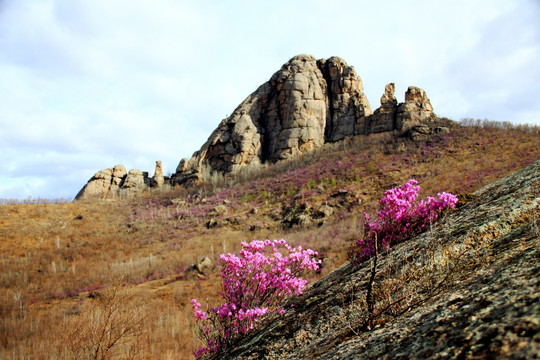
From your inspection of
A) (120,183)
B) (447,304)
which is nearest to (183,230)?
(120,183)

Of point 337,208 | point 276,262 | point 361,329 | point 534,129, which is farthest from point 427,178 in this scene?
point 361,329

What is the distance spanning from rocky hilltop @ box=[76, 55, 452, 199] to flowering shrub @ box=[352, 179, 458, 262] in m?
40.4

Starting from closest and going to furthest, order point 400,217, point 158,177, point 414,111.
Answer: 1. point 400,217
2. point 414,111
3. point 158,177

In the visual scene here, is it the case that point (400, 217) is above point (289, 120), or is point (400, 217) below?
below

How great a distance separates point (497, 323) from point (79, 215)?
3678 cm

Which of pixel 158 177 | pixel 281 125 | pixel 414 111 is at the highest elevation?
pixel 281 125

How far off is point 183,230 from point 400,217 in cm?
2455

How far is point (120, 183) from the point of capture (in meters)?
47.6

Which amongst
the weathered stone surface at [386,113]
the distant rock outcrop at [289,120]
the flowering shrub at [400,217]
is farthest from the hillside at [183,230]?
the distant rock outcrop at [289,120]

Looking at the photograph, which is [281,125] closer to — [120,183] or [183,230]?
[120,183]

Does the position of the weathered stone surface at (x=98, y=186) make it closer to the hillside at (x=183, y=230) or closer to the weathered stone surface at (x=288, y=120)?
the hillside at (x=183, y=230)

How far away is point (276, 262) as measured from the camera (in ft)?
16.0

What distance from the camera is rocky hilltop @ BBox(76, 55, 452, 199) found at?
4619cm

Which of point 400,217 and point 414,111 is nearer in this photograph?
point 400,217
